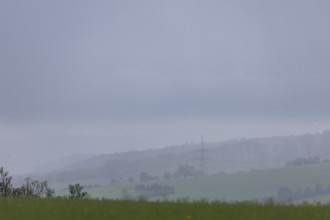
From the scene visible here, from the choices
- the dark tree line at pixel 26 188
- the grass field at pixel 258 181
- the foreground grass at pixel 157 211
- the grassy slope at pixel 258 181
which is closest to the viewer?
the foreground grass at pixel 157 211

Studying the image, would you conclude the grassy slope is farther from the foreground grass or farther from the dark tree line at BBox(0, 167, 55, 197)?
the foreground grass

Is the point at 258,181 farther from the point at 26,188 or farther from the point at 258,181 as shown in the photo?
the point at 26,188

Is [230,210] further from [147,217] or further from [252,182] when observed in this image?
[252,182]

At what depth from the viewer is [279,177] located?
182250 mm

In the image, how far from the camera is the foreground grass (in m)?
16.3

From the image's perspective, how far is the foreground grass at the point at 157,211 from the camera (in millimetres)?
16281

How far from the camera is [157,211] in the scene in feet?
55.4

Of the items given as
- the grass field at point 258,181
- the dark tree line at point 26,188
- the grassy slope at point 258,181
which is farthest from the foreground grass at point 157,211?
the grass field at point 258,181

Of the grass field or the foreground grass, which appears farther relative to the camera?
the grass field

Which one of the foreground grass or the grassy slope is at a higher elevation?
the foreground grass

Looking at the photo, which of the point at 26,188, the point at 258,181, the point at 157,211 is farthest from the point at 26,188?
the point at 258,181

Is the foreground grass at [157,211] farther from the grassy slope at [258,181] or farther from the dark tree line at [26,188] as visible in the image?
the grassy slope at [258,181]

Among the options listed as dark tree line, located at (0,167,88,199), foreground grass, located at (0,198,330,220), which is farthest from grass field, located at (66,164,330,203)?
foreground grass, located at (0,198,330,220)

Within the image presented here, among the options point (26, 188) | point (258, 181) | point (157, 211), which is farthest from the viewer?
point (258, 181)
